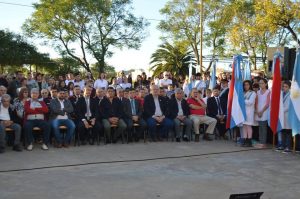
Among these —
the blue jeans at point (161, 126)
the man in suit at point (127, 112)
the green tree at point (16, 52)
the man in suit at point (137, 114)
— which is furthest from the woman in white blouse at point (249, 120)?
the green tree at point (16, 52)

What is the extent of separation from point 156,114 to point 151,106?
273 millimetres

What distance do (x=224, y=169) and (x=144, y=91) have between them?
186 inches

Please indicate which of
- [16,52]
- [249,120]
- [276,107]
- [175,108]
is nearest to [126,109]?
[175,108]

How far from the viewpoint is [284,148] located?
29.5ft

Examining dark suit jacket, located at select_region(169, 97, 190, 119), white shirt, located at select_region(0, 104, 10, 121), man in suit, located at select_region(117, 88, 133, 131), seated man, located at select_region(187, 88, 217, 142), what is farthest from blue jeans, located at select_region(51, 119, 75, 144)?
seated man, located at select_region(187, 88, 217, 142)

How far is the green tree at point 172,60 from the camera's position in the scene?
4278 centimetres

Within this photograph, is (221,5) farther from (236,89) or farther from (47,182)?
(47,182)

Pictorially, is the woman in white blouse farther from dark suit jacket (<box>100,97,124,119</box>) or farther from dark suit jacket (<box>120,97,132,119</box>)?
dark suit jacket (<box>100,97,124,119</box>)

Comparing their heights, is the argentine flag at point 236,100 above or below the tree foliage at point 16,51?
below

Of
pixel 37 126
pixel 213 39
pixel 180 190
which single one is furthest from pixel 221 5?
pixel 180 190

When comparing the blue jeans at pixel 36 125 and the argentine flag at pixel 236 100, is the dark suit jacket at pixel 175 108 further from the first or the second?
the blue jeans at pixel 36 125

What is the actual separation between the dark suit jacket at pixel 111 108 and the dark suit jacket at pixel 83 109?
15 centimetres

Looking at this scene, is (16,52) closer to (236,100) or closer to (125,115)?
(125,115)

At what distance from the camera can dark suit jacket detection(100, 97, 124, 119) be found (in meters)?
9.74
